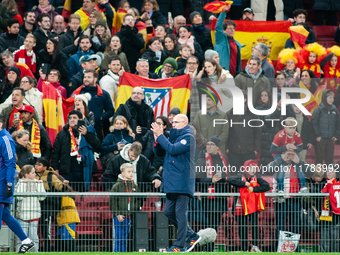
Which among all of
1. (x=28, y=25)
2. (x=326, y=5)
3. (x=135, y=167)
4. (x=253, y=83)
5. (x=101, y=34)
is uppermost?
(x=326, y=5)

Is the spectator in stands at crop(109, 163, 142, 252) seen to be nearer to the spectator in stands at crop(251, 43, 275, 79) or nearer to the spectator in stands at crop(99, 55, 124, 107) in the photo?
the spectator in stands at crop(99, 55, 124, 107)

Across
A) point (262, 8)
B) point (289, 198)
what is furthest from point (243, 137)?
point (262, 8)

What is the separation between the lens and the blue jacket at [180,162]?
359 inches

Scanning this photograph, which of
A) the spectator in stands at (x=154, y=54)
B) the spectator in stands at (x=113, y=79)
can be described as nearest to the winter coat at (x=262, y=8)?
the spectator in stands at (x=154, y=54)

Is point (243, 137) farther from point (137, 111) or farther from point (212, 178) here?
point (137, 111)

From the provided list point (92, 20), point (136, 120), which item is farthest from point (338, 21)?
point (136, 120)

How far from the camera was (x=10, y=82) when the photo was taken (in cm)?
1310

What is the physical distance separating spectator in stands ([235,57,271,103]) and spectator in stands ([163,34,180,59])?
1.72m

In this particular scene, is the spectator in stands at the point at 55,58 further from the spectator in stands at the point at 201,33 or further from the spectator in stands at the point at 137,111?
the spectator in stands at the point at 201,33

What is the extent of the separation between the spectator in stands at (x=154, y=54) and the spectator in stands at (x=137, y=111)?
2.21 meters

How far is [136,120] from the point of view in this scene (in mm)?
12383

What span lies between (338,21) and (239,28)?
5055mm

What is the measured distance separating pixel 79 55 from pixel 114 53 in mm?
718

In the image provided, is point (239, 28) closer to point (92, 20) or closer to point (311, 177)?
point (92, 20)
